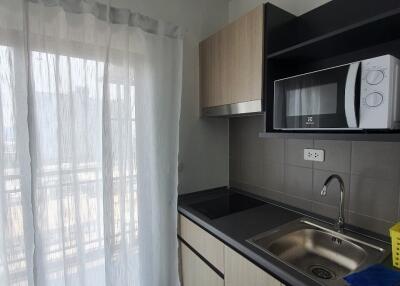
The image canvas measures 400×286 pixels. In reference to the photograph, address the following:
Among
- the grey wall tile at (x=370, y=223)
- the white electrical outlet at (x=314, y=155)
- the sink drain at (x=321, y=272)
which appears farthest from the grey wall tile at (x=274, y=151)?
the sink drain at (x=321, y=272)

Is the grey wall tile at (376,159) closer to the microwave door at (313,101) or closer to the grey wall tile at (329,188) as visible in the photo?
the grey wall tile at (329,188)

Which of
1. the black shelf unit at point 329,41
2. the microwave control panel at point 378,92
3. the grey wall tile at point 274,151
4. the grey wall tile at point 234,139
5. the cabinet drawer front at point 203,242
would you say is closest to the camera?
the microwave control panel at point 378,92

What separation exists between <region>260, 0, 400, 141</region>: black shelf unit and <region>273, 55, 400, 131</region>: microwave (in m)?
0.05

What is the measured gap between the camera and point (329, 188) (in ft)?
4.23

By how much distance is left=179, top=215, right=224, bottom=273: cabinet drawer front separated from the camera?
1.18 meters

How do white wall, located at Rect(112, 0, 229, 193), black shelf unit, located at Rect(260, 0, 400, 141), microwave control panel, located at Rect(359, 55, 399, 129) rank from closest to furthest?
1. microwave control panel, located at Rect(359, 55, 399, 129)
2. black shelf unit, located at Rect(260, 0, 400, 141)
3. white wall, located at Rect(112, 0, 229, 193)

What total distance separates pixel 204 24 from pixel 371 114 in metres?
1.41

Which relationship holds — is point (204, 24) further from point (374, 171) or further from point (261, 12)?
point (374, 171)

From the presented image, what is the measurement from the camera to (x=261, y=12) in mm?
1200

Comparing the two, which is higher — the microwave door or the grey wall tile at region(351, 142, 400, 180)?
the microwave door

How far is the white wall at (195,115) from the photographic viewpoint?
1682 mm

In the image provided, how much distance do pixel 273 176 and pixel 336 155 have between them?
0.46 meters

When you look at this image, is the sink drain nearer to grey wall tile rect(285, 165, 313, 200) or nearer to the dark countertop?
the dark countertop

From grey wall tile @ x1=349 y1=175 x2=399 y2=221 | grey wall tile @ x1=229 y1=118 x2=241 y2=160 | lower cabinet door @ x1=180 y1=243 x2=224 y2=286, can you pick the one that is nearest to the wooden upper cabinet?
grey wall tile @ x1=229 y1=118 x2=241 y2=160
